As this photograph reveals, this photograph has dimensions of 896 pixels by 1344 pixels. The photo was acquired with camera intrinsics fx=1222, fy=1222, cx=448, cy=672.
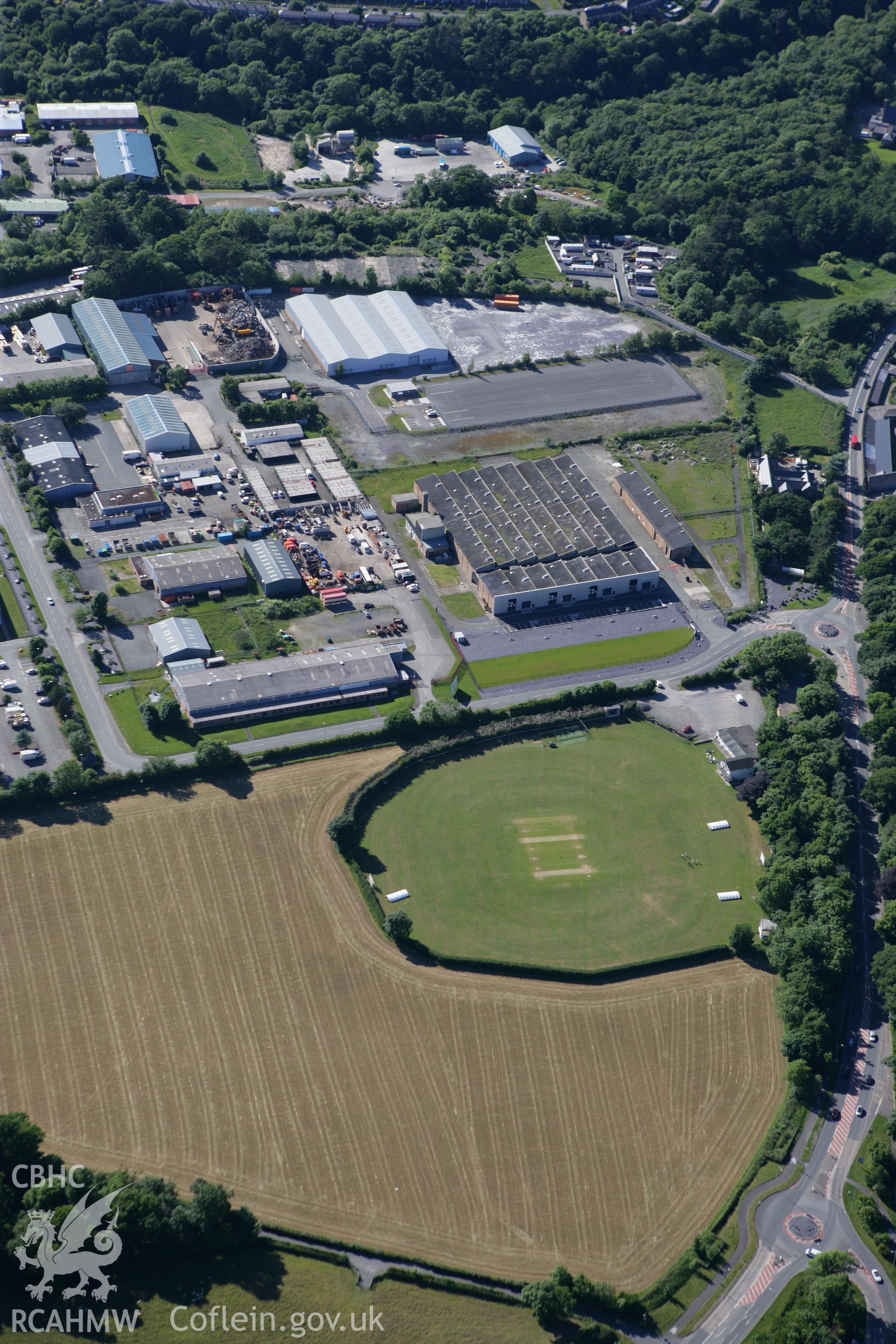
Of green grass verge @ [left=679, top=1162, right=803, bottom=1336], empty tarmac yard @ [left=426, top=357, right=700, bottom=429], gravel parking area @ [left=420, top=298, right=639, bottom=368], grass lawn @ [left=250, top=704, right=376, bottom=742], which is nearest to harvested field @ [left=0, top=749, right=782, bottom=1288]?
green grass verge @ [left=679, top=1162, right=803, bottom=1336]

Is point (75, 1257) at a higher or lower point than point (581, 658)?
lower

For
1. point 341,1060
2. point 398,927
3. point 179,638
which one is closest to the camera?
point 341,1060

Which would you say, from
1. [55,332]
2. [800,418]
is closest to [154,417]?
[55,332]

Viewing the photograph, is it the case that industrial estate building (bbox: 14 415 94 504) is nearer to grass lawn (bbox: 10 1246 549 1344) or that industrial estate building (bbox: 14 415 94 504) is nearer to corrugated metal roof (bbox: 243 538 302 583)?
corrugated metal roof (bbox: 243 538 302 583)

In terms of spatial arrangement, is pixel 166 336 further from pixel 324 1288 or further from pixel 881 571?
pixel 324 1288

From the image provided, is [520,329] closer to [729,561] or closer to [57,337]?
[729,561]

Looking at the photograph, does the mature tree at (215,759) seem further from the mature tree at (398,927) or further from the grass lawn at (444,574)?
the grass lawn at (444,574)

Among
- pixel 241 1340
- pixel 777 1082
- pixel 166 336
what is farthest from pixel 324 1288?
pixel 166 336
